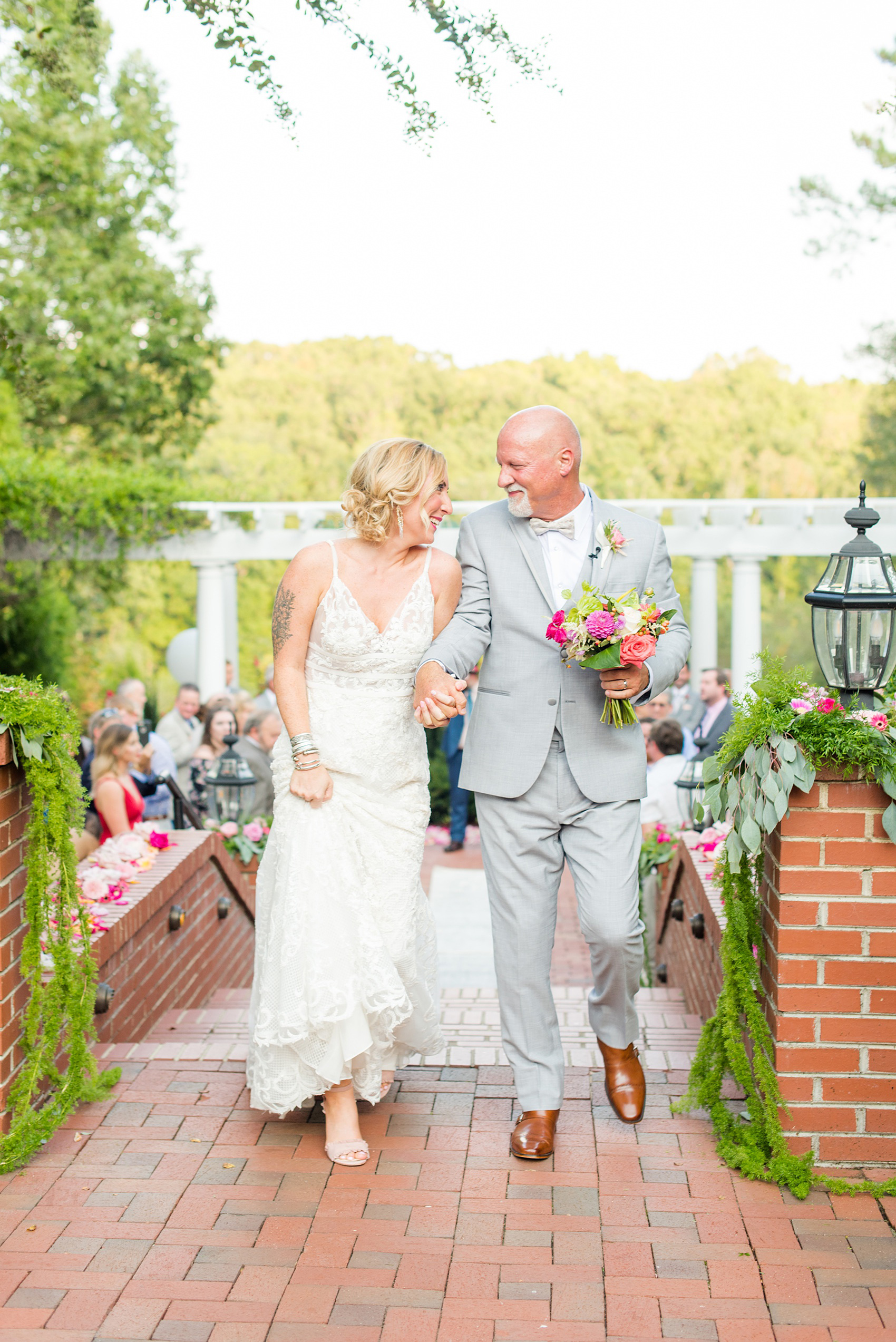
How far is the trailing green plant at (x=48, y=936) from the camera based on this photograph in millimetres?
3078

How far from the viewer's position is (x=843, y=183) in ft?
67.7

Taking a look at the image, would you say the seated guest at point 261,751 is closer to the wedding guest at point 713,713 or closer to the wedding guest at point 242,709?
the wedding guest at point 242,709

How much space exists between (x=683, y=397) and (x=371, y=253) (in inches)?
460

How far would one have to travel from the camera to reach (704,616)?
51.4 feet

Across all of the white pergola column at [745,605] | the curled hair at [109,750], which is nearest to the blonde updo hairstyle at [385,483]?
the curled hair at [109,750]

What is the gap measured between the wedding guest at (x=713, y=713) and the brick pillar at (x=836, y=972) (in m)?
3.06

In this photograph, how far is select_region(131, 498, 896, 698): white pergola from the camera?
1413cm

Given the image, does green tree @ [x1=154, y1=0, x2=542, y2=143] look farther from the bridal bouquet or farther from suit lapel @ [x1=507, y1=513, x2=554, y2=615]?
the bridal bouquet

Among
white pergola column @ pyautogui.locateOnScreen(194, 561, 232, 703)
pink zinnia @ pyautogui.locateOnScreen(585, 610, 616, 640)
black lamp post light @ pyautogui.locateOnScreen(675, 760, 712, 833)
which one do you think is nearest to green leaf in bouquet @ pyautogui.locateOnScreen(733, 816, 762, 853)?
pink zinnia @ pyautogui.locateOnScreen(585, 610, 616, 640)

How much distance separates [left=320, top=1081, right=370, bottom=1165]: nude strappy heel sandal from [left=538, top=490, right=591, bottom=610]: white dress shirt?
5.28 feet

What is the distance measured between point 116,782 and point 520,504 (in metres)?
3.41

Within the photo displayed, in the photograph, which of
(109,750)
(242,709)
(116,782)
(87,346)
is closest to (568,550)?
(116,782)

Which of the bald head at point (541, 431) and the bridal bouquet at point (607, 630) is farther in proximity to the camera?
the bald head at point (541, 431)

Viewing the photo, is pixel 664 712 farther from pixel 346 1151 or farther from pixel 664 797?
pixel 346 1151
